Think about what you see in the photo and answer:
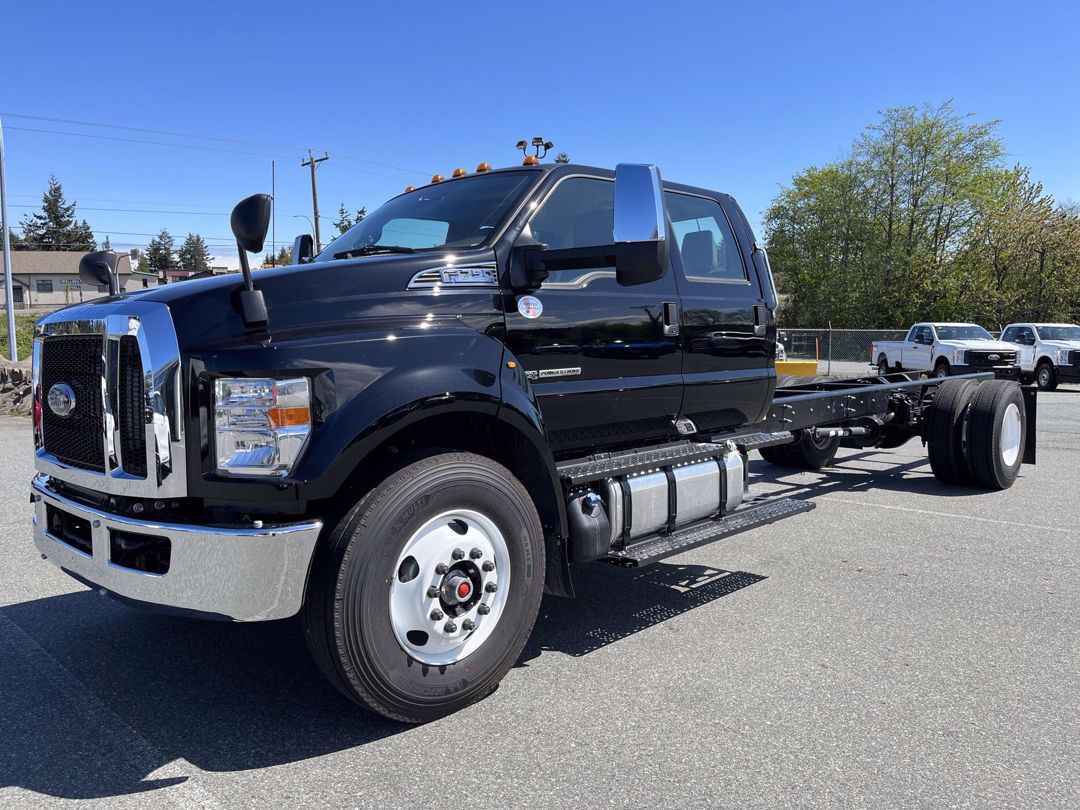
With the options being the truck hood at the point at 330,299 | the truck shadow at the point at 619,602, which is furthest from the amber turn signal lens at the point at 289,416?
the truck shadow at the point at 619,602

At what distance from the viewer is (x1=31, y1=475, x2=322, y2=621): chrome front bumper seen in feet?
9.00

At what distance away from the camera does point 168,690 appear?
344cm

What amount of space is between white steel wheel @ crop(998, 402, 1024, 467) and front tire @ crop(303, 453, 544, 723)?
6.18m

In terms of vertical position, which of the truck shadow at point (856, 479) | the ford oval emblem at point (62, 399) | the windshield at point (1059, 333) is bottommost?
the truck shadow at point (856, 479)

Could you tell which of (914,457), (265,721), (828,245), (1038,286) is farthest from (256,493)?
(828,245)

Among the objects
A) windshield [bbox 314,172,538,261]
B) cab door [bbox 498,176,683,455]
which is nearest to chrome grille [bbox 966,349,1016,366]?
cab door [bbox 498,176,683,455]

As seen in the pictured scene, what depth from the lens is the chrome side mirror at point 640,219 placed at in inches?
130

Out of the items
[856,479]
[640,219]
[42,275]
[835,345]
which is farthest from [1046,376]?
[42,275]

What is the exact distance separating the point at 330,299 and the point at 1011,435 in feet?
24.0

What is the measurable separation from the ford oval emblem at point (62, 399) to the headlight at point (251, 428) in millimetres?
890

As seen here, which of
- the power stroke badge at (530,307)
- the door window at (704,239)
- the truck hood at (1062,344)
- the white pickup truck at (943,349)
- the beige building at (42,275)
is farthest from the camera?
the beige building at (42,275)

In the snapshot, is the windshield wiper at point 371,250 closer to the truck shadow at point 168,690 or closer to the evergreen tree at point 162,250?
the truck shadow at point 168,690

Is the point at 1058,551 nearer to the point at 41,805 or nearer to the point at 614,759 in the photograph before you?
the point at 614,759

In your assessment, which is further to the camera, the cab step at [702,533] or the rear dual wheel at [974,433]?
the rear dual wheel at [974,433]
